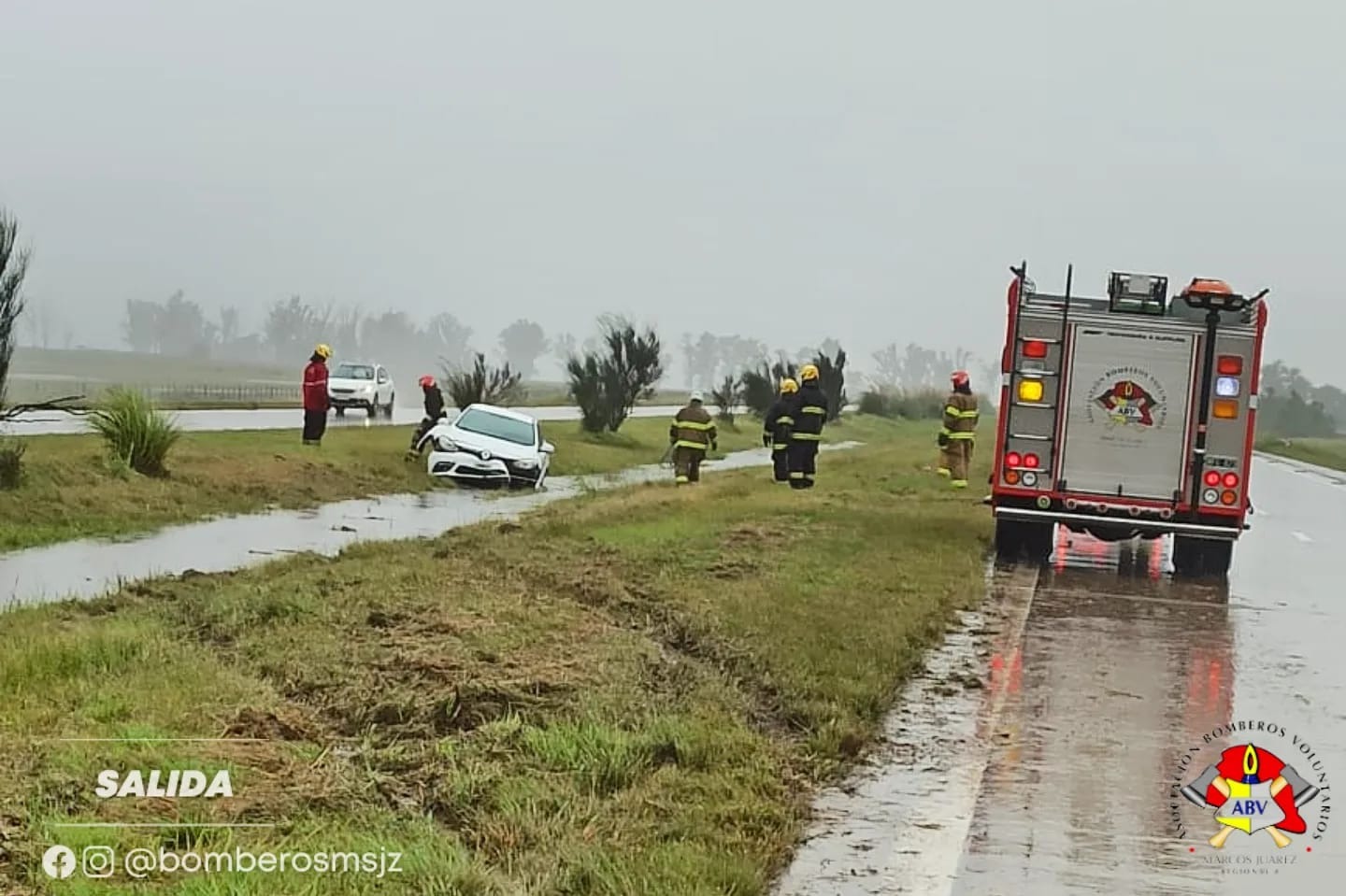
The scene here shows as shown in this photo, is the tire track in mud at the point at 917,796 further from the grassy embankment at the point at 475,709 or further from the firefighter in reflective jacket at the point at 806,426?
the firefighter in reflective jacket at the point at 806,426

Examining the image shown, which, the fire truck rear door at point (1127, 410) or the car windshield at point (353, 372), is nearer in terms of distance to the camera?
the fire truck rear door at point (1127, 410)

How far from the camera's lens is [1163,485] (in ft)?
51.1

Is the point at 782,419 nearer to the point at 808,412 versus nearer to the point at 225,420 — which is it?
the point at 808,412

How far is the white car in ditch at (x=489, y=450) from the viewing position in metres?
26.5

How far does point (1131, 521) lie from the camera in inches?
Result: 614

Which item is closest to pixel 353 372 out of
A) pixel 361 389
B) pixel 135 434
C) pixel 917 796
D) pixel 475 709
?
pixel 361 389

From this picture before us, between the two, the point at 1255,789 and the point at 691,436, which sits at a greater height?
the point at 691,436

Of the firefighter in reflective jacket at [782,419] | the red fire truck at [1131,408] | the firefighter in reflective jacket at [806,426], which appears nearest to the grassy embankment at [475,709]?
the red fire truck at [1131,408]

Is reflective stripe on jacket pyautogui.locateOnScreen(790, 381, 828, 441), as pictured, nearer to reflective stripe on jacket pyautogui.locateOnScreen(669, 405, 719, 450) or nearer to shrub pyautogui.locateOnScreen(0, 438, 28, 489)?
reflective stripe on jacket pyautogui.locateOnScreen(669, 405, 719, 450)

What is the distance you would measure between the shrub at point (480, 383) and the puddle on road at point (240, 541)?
13237mm

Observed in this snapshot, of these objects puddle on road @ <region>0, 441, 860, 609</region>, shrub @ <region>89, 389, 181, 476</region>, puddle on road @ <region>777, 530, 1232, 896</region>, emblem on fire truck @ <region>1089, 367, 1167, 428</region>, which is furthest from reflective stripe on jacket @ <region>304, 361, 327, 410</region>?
puddle on road @ <region>777, 530, 1232, 896</region>

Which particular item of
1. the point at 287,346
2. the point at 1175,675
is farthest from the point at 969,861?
the point at 287,346

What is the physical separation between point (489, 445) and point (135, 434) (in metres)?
7.32

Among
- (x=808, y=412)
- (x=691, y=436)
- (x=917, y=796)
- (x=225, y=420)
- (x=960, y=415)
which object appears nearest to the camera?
(x=917, y=796)
